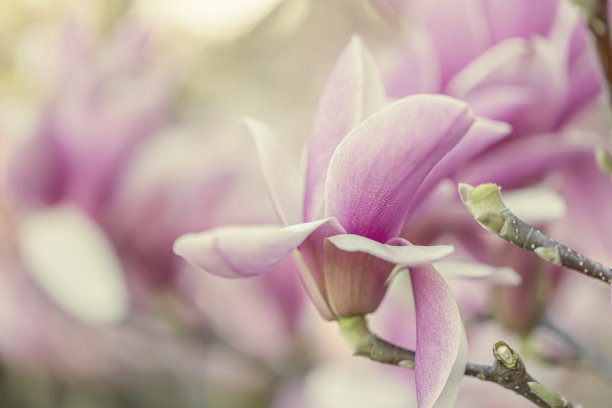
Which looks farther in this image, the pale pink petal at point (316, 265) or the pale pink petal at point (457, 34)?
the pale pink petal at point (457, 34)

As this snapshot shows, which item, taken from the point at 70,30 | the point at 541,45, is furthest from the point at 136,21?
the point at 541,45

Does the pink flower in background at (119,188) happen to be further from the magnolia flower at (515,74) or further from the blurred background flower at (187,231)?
the magnolia flower at (515,74)

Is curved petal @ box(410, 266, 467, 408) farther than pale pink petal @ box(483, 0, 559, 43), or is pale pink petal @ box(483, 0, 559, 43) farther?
pale pink petal @ box(483, 0, 559, 43)

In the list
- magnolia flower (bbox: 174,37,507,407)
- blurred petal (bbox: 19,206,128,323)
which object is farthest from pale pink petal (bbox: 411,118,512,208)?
blurred petal (bbox: 19,206,128,323)

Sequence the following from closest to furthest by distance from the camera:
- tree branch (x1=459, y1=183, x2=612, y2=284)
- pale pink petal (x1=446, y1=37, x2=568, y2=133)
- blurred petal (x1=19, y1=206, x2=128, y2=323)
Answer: tree branch (x1=459, y1=183, x2=612, y2=284) < pale pink petal (x1=446, y1=37, x2=568, y2=133) < blurred petal (x1=19, y1=206, x2=128, y2=323)

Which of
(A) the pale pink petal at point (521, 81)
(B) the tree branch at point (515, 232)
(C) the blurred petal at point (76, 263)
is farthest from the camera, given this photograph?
(C) the blurred petal at point (76, 263)

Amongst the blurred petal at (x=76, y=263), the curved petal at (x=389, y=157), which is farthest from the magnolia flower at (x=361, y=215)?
the blurred petal at (x=76, y=263)

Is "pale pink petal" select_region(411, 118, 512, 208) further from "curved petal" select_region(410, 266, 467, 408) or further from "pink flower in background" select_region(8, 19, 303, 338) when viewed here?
"pink flower in background" select_region(8, 19, 303, 338)

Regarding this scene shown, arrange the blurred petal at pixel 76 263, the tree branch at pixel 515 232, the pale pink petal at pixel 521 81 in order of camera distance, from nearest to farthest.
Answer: the tree branch at pixel 515 232 < the pale pink petal at pixel 521 81 < the blurred petal at pixel 76 263

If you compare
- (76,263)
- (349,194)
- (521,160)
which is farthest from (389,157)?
(76,263)
